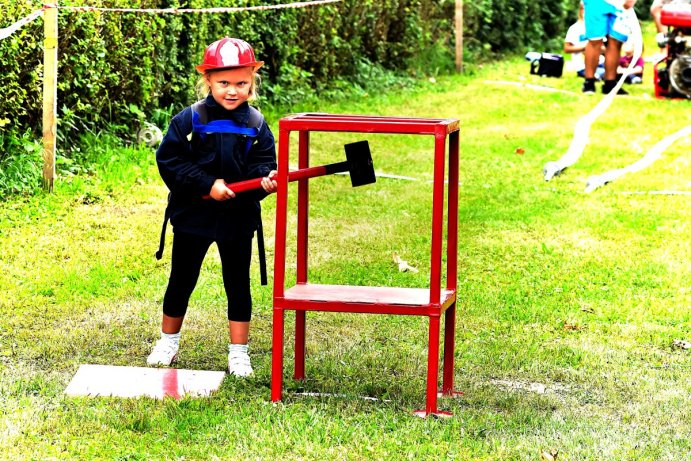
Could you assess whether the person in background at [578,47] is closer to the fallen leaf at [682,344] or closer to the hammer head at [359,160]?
the fallen leaf at [682,344]

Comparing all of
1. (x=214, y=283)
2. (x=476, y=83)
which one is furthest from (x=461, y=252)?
(x=476, y=83)

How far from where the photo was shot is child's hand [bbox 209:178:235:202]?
15.8ft

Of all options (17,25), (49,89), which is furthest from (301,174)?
(49,89)

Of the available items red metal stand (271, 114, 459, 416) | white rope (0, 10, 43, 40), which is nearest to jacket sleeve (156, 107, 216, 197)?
red metal stand (271, 114, 459, 416)

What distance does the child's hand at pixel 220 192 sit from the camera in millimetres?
4820

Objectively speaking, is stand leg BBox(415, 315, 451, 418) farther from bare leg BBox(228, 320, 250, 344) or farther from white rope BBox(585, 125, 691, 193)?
white rope BBox(585, 125, 691, 193)

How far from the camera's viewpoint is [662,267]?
7.16 metres

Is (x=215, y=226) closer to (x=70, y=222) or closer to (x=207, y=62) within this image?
(x=207, y=62)

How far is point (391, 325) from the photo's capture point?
599cm

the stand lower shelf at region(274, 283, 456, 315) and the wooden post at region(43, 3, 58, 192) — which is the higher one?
the wooden post at region(43, 3, 58, 192)

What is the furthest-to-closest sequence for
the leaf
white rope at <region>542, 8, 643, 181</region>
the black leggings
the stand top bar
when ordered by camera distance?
1. white rope at <region>542, 8, 643, 181</region>
2. the leaf
3. the black leggings
4. the stand top bar

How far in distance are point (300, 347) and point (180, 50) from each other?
243 inches

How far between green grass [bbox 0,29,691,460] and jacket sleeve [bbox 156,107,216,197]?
819 mm

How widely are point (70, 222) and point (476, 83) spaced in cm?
878
